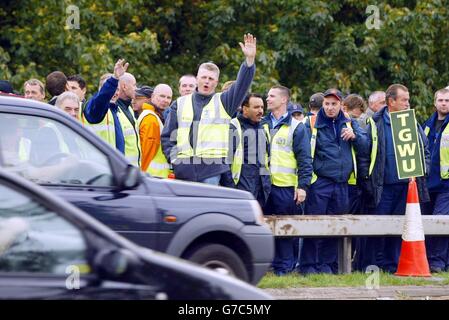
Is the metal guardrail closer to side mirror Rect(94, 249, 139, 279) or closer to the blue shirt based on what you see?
the blue shirt

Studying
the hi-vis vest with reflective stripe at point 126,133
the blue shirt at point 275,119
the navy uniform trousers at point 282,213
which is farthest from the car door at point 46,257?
the blue shirt at point 275,119

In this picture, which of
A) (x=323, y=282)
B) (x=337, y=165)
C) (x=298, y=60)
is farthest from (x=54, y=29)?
(x=323, y=282)

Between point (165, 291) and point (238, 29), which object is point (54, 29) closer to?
point (238, 29)

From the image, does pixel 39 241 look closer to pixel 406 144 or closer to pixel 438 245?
pixel 406 144

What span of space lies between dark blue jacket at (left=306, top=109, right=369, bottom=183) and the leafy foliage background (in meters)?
8.59

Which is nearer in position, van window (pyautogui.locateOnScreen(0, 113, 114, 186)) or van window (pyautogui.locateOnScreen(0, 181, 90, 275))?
van window (pyautogui.locateOnScreen(0, 181, 90, 275))

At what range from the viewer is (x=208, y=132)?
43.9 ft

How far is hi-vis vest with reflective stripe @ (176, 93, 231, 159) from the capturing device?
13406 millimetres

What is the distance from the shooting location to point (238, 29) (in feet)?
85.8

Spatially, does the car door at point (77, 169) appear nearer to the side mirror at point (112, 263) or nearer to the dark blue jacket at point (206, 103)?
the side mirror at point (112, 263)

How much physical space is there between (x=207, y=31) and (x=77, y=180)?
679 inches

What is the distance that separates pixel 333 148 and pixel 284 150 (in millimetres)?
606

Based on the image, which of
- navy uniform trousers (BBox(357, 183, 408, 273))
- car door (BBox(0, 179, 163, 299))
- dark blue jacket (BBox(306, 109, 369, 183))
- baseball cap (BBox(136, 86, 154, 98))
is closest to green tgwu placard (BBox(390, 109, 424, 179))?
dark blue jacket (BBox(306, 109, 369, 183))

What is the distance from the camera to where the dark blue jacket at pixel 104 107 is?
12352 mm
